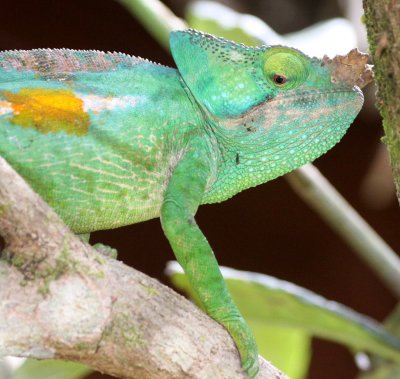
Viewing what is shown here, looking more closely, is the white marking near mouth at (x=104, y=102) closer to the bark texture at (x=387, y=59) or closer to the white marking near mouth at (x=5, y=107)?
the white marking near mouth at (x=5, y=107)

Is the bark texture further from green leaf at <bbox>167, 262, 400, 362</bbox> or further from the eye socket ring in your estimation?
green leaf at <bbox>167, 262, 400, 362</bbox>

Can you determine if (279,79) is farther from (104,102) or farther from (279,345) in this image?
(279,345)

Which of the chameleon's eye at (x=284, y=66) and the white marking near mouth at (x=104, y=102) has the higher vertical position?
the chameleon's eye at (x=284, y=66)

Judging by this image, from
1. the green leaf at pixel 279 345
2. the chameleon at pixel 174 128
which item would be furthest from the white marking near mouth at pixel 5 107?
the green leaf at pixel 279 345

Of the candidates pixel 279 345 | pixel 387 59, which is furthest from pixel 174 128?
pixel 279 345

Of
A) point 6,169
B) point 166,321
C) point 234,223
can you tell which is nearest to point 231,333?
point 166,321

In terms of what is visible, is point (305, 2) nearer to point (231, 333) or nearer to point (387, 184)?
point (387, 184)
